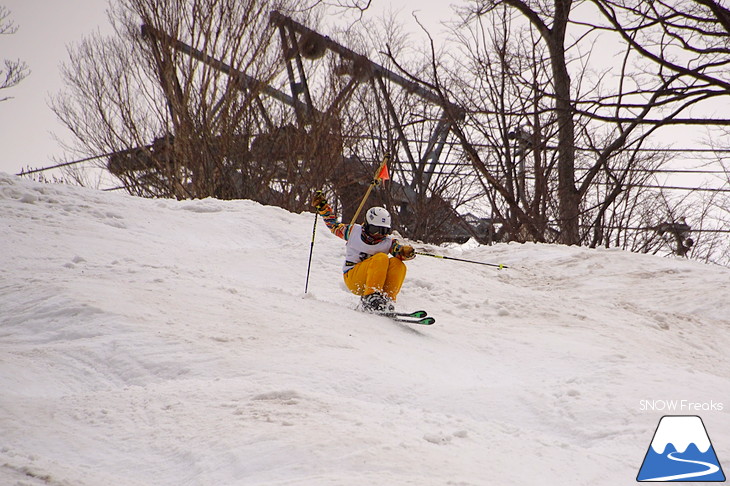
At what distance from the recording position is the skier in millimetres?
6180

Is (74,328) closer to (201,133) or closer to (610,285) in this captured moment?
(610,285)

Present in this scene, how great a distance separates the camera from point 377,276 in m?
6.21

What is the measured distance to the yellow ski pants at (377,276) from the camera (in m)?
6.21

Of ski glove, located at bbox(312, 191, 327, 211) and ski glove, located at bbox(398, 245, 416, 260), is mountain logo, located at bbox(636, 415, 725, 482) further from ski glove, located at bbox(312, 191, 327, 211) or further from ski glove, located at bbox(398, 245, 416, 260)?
ski glove, located at bbox(312, 191, 327, 211)

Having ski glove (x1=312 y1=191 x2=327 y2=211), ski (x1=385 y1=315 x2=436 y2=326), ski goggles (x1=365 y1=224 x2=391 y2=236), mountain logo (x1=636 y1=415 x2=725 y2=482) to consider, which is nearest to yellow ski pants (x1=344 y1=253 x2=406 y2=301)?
ski goggles (x1=365 y1=224 x2=391 y2=236)

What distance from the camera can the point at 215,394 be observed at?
323 cm

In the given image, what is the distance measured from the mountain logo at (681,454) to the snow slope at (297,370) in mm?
69

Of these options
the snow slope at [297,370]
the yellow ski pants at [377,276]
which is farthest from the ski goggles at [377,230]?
the snow slope at [297,370]

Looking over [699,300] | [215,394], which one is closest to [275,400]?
[215,394]

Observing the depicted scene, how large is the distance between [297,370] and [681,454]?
2008mm

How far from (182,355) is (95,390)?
1.82ft

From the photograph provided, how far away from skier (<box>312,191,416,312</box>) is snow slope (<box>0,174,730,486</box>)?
318mm

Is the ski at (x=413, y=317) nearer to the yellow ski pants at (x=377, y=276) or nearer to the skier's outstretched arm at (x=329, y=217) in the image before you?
the yellow ski pants at (x=377, y=276)

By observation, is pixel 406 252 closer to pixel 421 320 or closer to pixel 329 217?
pixel 421 320
